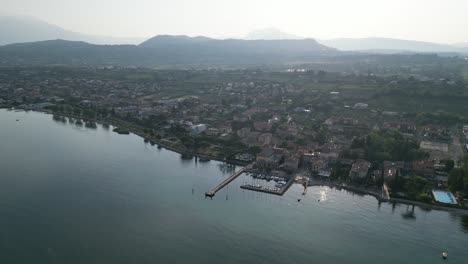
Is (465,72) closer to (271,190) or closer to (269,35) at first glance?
(271,190)

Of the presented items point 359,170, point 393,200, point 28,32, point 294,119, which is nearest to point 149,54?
point 294,119

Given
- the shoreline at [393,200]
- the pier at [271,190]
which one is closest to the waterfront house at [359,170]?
the shoreline at [393,200]

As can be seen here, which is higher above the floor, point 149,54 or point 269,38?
point 269,38

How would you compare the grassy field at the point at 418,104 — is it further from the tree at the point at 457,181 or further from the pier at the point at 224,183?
the pier at the point at 224,183

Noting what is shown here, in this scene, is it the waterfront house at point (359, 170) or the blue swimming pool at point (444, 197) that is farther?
the waterfront house at point (359, 170)

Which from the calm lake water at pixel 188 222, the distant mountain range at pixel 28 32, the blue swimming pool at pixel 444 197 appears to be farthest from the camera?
the distant mountain range at pixel 28 32

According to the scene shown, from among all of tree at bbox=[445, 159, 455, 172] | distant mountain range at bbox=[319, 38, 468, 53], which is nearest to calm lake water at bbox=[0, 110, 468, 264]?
tree at bbox=[445, 159, 455, 172]
